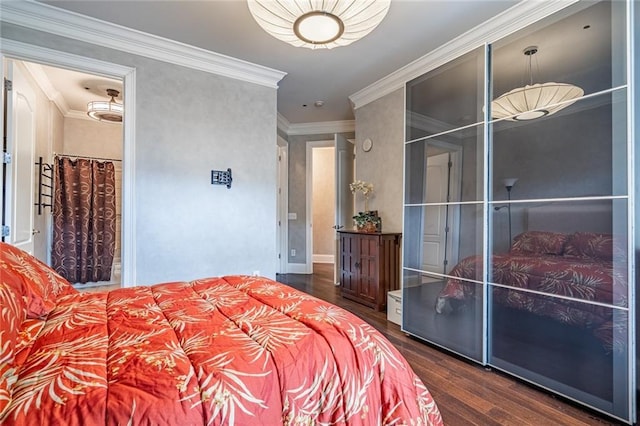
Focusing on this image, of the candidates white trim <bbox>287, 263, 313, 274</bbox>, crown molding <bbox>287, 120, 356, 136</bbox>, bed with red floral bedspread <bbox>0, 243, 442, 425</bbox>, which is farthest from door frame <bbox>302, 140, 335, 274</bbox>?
bed with red floral bedspread <bbox>0, 243, 442, 425</bbox>

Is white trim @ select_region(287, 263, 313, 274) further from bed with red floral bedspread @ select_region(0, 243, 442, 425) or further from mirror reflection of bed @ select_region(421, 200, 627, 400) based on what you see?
bed with red floral bedspread @ select_region(0, 243, 442, 425)

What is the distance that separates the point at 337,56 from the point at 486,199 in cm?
202

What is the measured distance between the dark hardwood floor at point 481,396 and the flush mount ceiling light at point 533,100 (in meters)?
1.85

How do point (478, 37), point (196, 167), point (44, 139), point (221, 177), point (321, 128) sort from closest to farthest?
point (478, 37) < point (196, 167) < point (221, 177) < point (44, 139) < point (321, 128)

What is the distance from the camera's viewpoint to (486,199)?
2311 millimetres

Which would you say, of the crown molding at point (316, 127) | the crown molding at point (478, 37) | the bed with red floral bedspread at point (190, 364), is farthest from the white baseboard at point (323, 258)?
the bed with red floral bedspread at point (190, 364)

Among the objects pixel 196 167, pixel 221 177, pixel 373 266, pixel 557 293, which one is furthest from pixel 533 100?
pixel 196 167

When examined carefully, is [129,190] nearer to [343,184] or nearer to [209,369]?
[209,369]

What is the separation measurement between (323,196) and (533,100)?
5.60 metres

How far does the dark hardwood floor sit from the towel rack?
474 centimetres

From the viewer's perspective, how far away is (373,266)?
11.9ft

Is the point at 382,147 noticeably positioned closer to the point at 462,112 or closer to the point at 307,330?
the point at 462,112

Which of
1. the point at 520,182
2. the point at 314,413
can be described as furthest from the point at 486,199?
the point at 314,413

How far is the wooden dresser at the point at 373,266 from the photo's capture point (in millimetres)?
3572
